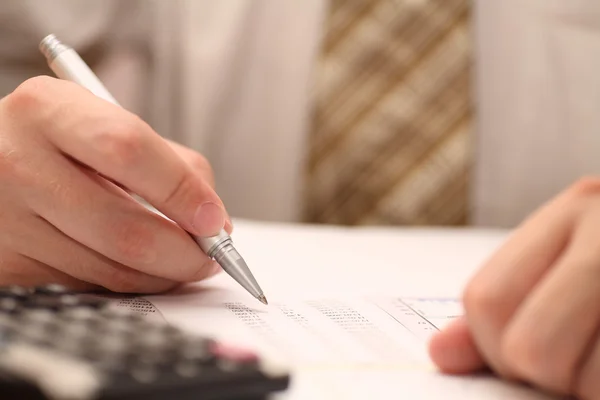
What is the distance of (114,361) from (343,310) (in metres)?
0.23

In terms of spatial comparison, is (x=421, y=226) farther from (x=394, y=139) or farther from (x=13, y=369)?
(x=13, y=369)

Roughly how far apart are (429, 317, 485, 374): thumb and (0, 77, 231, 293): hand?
17 centimetres

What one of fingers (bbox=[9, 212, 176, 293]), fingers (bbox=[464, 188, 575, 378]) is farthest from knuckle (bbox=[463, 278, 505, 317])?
fingers (bbox=[9, 212, 176, 293])

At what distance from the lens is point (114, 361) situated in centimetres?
26

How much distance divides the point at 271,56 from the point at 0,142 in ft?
1.75

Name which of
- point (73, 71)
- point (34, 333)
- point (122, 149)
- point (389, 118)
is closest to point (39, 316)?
point (34, 333)

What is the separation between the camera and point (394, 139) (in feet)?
3.17

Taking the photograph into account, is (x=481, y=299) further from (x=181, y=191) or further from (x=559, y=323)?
(x=181, y=191)

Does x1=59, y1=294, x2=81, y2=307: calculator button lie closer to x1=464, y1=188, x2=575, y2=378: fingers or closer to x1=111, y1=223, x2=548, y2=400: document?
x1=111, y1=223, x2=548, y2=400: document

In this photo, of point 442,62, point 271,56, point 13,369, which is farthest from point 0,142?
point 442,62

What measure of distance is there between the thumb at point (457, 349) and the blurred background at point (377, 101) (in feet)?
2.01

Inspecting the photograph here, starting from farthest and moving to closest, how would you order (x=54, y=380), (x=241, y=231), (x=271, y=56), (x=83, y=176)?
(x=271, y=56) < (x=241, y=231) < (x=83, y=176) < (x=54, y=380)

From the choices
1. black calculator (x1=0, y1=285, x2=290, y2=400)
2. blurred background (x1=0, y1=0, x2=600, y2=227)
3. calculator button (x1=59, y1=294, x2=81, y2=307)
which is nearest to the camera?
black calculator (x1=0, y1=285, x2=290, y2=400)

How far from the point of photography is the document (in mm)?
338
